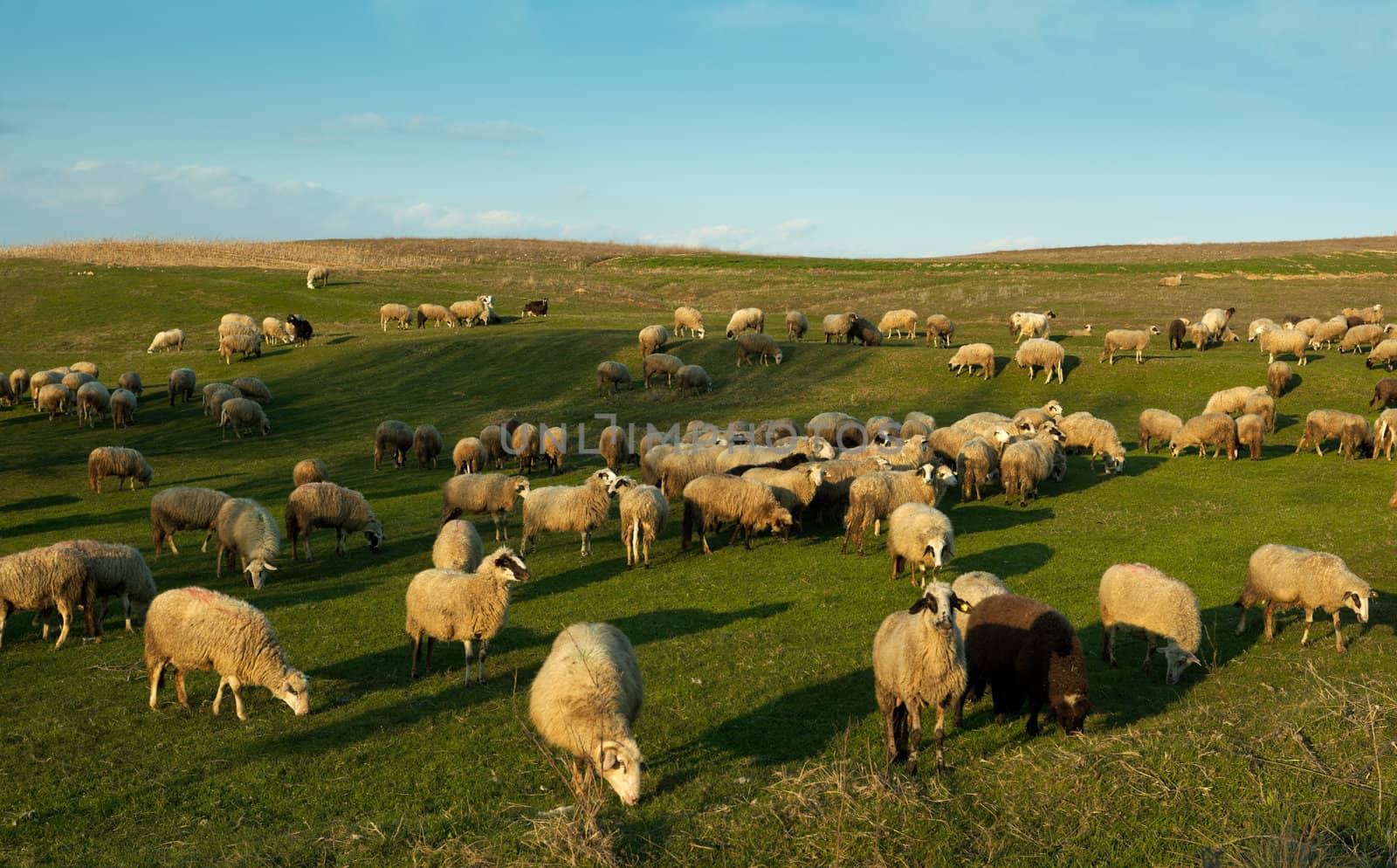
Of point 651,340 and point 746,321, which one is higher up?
point 746,321

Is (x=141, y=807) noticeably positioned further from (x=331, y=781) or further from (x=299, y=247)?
(x=299, y=247)

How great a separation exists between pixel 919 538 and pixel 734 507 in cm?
437

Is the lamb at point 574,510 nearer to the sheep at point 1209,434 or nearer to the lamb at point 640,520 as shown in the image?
the lamb at point 640,520

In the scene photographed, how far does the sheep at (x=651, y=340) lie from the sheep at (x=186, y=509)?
21.3 metres

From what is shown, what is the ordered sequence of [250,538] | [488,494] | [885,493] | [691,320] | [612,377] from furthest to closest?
[691,320], [612,377], [488,494], [885,493], [250,538]

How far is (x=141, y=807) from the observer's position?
28.0 feet

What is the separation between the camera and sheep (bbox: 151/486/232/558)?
1817cm

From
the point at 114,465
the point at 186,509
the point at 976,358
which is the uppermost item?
the point at 976,358

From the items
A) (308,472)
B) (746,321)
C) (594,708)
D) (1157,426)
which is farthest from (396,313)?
(594,708)

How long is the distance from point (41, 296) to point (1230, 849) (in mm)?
69058

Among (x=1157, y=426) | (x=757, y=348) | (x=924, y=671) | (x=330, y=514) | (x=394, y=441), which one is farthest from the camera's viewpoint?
(x=757, y=348)

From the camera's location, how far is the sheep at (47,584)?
1287 centimetres

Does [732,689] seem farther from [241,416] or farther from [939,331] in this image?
[939,331]

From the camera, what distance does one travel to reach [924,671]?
888 cm
